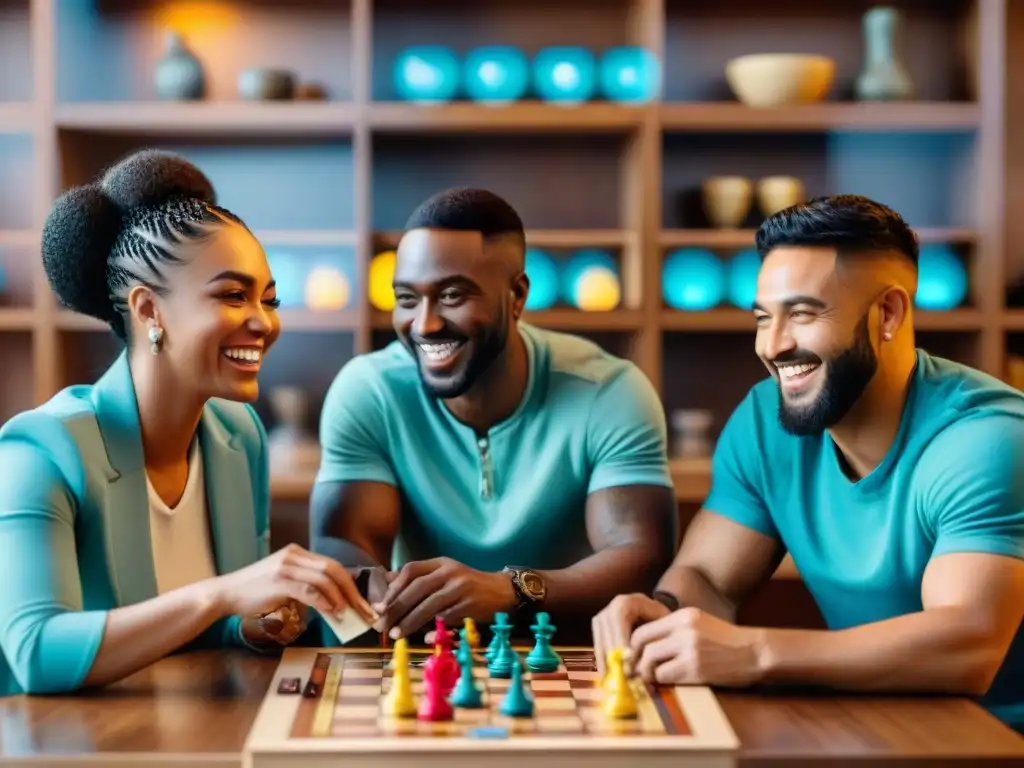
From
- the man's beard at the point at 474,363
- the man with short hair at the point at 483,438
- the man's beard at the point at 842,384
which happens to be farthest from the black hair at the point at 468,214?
Answer: the man's beard at the point at 842,384

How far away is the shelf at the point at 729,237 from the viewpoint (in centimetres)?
345

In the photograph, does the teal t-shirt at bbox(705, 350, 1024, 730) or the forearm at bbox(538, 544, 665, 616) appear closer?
the teal t-shirt at bbox(705, 350, 1024, 730)

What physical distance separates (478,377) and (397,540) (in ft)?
0.93

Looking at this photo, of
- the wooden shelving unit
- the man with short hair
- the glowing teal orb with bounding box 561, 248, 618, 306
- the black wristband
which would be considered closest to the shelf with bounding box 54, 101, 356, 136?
the wooden shelving unit

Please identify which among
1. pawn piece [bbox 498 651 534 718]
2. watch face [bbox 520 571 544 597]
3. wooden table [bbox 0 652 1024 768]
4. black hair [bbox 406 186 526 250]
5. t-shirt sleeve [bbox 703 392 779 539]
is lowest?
wooden table [bbox 0 652 1024 768]

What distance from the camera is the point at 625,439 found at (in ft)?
6.65

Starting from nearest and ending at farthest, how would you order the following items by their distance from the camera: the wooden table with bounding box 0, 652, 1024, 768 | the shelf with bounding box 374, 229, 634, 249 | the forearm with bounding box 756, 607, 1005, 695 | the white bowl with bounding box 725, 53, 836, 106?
the wooden table with bounding box 0, 652, 1024, 768 → the forearm with bounding box 756, 607, 1005, 695 → the shelf with bounding box 374, 229, 634, 249 → the white bowl with bounding box 725, 53, 836, 106

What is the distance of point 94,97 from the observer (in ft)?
11.9

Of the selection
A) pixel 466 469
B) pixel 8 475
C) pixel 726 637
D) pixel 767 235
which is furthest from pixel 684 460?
pixel 8 475

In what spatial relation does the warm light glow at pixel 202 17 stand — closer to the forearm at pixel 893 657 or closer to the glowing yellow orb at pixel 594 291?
the glowing yellow orb at pixel 594 291

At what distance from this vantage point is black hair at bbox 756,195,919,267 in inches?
67.1

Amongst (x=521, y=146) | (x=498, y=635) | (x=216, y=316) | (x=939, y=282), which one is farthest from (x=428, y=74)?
(x=498, y=635)

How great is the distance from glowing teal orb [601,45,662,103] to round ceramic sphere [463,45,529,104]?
0.23 m

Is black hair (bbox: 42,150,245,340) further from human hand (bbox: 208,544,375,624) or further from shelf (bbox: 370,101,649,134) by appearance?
shelf (bbox: 370,101,649,134)
